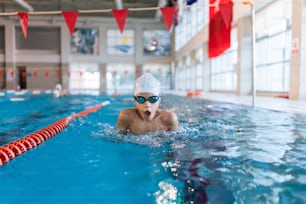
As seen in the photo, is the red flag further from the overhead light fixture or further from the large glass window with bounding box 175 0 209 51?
the overhead light fixture

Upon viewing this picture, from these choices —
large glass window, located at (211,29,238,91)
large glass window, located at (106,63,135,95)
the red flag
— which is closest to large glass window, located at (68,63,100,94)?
large glass window, located at (106,63,135,95)

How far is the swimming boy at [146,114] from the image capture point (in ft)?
9.95

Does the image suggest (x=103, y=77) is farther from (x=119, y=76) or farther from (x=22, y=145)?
(x=22, y=145)

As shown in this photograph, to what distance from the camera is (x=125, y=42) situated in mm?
28344

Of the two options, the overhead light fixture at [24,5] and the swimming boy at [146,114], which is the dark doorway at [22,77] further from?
the swimming boy at [146,114]

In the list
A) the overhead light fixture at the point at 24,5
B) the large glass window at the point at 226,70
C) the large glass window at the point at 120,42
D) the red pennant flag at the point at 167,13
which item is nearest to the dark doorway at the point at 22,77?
the overhead light fixture at the point at 24,5

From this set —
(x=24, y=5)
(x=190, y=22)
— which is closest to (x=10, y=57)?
(x=24, y=5)

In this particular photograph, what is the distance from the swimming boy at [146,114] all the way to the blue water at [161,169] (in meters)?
0.10

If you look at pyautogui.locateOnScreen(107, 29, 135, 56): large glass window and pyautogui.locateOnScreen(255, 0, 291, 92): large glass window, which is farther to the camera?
pyautogui.locateOnScreen(107, 29, 135, 56): large glass window

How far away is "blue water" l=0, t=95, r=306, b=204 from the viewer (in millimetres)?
1600

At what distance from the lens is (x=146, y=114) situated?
3.14 metres

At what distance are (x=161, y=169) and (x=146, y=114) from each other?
1077 mm

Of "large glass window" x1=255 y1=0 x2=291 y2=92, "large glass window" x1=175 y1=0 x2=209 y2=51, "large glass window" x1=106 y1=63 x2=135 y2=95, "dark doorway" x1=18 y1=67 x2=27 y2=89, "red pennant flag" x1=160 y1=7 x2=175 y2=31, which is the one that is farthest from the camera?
"large glass window" x1=106 y1=63 x2=135 y2=95

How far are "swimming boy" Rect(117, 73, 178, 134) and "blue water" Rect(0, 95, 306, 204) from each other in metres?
0.10
